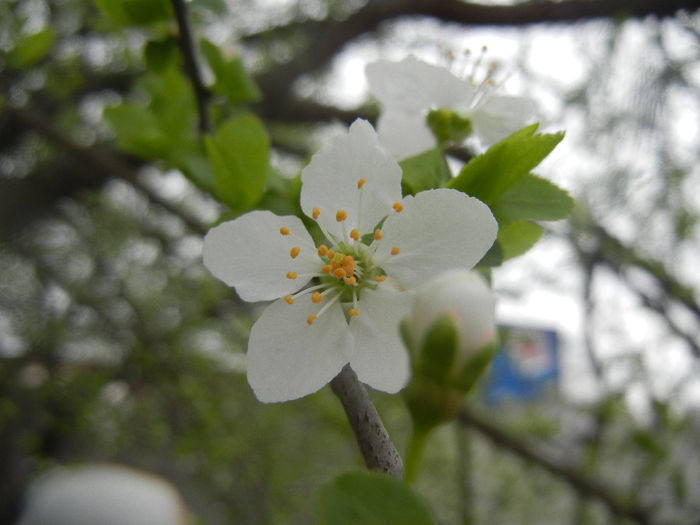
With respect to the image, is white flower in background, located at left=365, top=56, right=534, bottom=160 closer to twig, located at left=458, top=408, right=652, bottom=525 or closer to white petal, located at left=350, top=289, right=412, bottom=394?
white petal, located at left=350, top=289, right=412, bottom=394

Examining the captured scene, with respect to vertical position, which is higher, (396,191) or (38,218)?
(396,191)

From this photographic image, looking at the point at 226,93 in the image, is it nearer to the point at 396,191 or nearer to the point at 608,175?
the point at 396,191

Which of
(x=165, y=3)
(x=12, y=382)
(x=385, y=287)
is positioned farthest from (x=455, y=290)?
(x=12, y=382)

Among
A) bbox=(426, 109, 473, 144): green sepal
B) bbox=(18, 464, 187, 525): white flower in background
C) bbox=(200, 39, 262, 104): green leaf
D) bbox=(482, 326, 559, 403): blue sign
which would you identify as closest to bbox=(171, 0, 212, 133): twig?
bbox=(200, 39, 262, 104): green leaf

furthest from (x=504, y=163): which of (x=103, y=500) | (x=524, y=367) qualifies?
(x=103, y=500)

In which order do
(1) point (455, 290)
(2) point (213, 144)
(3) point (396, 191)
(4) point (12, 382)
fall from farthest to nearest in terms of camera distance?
(4) point (12, 382) < (2) point (213, 144) < (3) point (396, 191) < (1) point (455, 290)

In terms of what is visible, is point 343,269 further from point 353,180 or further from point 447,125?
point 447,125

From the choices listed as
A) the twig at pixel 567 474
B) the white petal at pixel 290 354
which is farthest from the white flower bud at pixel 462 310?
the twig at pixel 567 474
